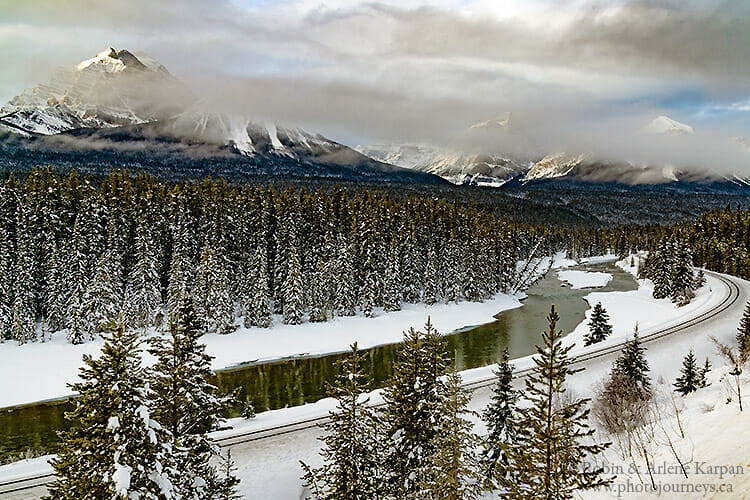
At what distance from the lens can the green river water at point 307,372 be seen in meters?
33.7

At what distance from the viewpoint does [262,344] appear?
5578 cm

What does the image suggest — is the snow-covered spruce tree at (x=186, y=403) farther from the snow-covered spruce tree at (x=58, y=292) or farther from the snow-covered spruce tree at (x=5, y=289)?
the snow-covered spruce tree at (x=5, y=289)

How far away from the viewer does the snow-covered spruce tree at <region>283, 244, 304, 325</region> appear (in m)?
62.3

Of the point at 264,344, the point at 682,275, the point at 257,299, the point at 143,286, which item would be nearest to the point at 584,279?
the point at 682,275

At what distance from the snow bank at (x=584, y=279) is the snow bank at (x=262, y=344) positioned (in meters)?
31.3

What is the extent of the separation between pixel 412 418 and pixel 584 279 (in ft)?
333

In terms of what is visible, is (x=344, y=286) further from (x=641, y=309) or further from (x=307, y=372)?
(x=641, y=309)

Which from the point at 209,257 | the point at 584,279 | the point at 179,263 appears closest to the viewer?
the point at 179,263

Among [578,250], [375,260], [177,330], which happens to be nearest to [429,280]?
[375,260]

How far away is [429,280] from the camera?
7712 centimetres

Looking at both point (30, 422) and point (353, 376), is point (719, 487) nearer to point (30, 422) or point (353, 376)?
point (353, 376)

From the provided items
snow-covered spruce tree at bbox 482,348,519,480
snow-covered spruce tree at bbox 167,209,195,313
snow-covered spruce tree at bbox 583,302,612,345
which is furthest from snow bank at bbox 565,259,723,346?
snow-covered spruce tree at bbox 167,209,195,313

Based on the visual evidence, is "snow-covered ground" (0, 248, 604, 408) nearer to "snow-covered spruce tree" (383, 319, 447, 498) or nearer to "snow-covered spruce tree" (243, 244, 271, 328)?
"snow-covered spruce tree" (243, 244, 271, 328)

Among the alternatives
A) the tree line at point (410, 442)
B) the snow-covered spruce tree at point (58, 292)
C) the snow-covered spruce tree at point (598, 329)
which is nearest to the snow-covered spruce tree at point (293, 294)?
the snow-covered spruce tree at point (58, 292)
